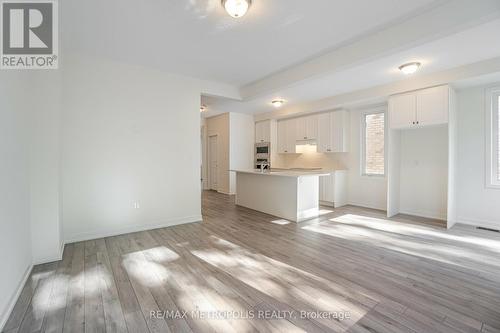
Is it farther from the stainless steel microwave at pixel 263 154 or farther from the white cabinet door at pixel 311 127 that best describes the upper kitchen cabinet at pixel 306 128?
the stainless steel microwave at pixel 263 154

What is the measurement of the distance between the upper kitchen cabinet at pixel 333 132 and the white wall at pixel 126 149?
133 inches

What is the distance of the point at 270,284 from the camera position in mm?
2230

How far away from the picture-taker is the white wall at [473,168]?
4.00m

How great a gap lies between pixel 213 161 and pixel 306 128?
375 cm

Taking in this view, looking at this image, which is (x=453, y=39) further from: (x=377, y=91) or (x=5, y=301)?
(x=5, y=301)

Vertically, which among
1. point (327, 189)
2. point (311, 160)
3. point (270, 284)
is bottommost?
point (270, 284)

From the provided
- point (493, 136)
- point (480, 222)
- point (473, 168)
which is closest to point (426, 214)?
point (480, 222)

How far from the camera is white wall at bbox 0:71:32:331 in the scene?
1.84m

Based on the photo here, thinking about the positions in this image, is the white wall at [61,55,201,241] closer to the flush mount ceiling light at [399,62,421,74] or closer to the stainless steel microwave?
the stainless steel microwave

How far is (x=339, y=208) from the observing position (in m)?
5.61

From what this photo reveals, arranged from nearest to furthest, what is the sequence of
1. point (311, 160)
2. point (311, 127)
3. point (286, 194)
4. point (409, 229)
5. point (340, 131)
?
1. point (409, 229)
2. point (286, 194)
3. point (340, 131)
4. point (311, 127)
5. point (311, 160)

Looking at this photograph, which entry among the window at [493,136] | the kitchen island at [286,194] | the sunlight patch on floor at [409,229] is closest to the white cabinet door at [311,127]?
the kitchen island at [286,194]

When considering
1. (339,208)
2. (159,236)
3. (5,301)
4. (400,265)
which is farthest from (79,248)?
(339,208)

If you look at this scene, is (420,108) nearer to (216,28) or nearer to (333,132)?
(333,132)
